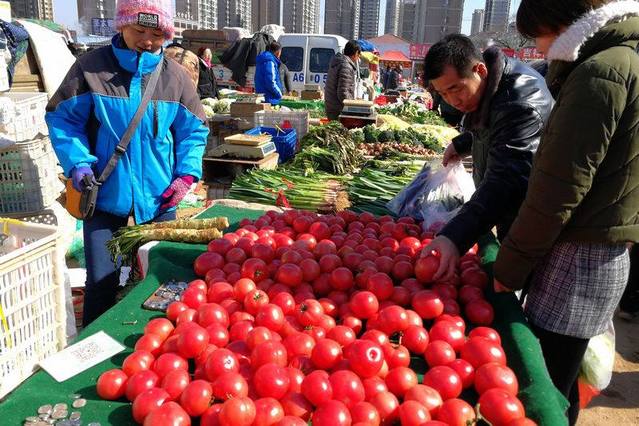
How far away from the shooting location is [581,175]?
5.83 feet

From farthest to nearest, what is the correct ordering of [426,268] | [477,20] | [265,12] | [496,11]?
[477,20] < [496,11] < [265,12] < [426,268]

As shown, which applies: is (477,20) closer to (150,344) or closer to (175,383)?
(150,344)

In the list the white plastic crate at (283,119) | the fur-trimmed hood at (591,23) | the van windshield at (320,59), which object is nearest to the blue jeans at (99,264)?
the fur-trimmed hood at (591,23)

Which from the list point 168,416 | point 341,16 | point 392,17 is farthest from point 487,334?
point 392,17

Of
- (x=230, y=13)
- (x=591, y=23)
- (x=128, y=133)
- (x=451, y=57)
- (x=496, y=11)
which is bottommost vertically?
(x=128, y=133)

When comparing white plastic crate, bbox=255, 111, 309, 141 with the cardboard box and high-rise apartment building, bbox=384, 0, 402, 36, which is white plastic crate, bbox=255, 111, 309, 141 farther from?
high-rise apartment building, bbox=384, 0, 402, 36

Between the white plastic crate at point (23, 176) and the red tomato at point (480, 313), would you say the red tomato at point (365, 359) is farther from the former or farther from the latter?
the white plastic crate at point (23, 176)

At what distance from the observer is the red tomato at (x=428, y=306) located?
2.04 m

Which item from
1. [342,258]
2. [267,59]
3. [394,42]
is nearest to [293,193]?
[342,258]

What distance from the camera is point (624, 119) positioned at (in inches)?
69.8

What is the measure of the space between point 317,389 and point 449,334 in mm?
644

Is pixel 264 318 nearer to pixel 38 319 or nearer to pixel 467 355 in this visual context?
pixel 467 355

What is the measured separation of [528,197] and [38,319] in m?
2.48

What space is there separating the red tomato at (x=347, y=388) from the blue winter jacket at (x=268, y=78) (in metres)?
9.57
